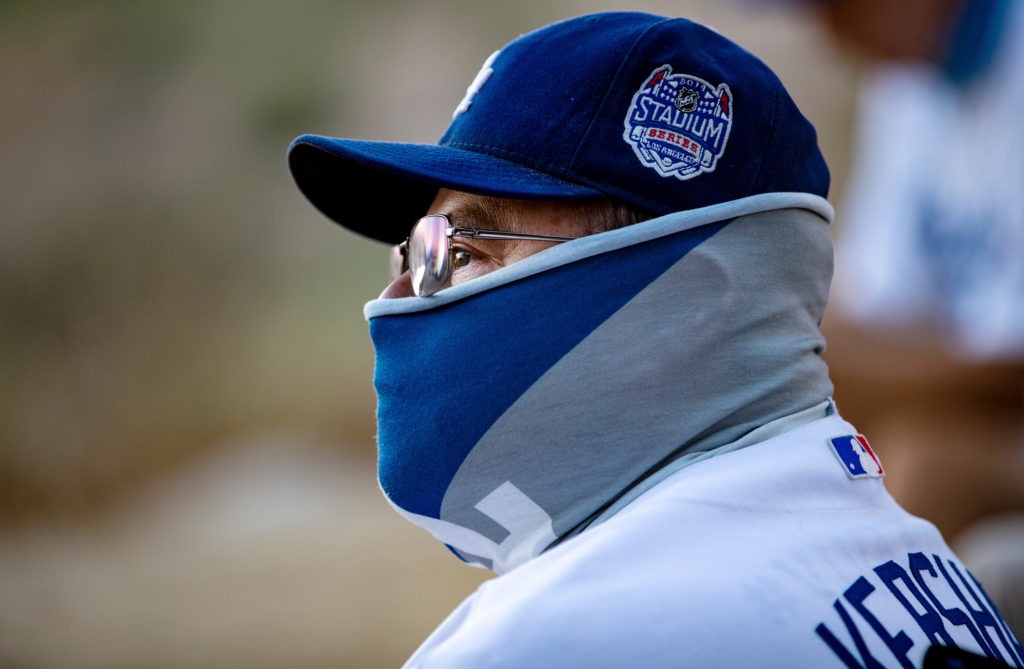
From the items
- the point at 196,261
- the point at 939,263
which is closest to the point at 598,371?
the point at 939,263

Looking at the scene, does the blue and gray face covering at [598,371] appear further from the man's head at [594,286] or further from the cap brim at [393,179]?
the cap brim at [393,179]

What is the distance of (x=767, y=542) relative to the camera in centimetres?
124

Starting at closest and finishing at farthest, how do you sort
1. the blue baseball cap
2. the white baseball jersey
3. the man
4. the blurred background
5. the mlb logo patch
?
the white baseball jersey < the man < the mlb logo patch < the blue baseball cap < the blurred background

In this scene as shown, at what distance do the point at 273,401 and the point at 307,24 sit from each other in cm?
406

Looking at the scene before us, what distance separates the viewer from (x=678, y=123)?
5.20 ft

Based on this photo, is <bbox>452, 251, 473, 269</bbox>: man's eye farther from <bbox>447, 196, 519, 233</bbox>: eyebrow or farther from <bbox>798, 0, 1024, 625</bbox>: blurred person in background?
<bbox>798, 0, 1024, 625</bbox>: blurred person in background

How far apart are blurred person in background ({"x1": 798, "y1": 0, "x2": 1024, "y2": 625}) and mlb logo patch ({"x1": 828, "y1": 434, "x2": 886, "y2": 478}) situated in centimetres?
219

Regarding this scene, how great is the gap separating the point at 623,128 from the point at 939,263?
3444 mm

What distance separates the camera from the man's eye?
167cm

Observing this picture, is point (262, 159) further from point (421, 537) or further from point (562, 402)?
point (562, 402)

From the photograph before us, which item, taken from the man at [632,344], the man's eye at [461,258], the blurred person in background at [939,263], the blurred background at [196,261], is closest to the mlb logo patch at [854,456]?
the man at [632,344]

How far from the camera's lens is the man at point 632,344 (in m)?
1.31

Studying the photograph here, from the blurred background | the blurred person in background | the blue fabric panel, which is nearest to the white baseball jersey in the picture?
the blue fabric panel

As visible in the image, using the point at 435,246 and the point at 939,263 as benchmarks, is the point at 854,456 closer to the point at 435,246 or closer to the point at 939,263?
the point at 435,246
